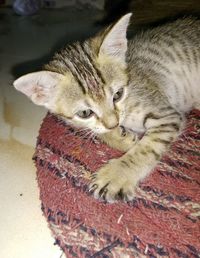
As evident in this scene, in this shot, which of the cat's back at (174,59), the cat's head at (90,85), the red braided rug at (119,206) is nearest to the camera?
the red braided rug at (119,206)

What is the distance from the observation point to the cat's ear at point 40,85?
135cm

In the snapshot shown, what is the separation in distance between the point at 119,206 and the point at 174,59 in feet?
2.61

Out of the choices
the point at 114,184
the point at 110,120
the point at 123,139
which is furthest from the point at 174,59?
the point at 114,184

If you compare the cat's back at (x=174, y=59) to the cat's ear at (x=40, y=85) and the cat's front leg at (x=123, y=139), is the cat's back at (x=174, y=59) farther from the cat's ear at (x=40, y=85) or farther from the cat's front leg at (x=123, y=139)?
the cat's ear at (x=40, y=85)

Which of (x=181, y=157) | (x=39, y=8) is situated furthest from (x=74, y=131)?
(x=39, y=8)

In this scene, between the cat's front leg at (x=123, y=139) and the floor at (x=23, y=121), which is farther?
the cat's front leg at (x=123, y=139)

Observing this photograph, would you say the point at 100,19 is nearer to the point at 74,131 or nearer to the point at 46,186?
the point at 74,131

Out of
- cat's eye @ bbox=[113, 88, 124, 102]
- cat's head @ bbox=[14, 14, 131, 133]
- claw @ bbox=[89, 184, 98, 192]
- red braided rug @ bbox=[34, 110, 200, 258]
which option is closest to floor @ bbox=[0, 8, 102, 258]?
red braided rug @ bbox=[34, 110, 200, 258]

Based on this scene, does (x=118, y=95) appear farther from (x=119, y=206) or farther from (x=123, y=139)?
(x=119, y=206)

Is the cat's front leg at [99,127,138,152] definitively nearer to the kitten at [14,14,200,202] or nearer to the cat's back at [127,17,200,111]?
the kitten at [14,14,200,202]

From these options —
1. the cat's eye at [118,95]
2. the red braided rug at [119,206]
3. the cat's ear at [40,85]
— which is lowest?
the red braided rug at [119,206]

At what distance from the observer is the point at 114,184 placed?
4.88 ft

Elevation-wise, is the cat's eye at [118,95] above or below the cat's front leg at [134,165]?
above

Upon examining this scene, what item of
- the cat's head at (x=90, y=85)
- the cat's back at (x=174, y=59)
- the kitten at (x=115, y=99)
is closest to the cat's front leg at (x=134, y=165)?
the kitten at (x=115, y=99)
